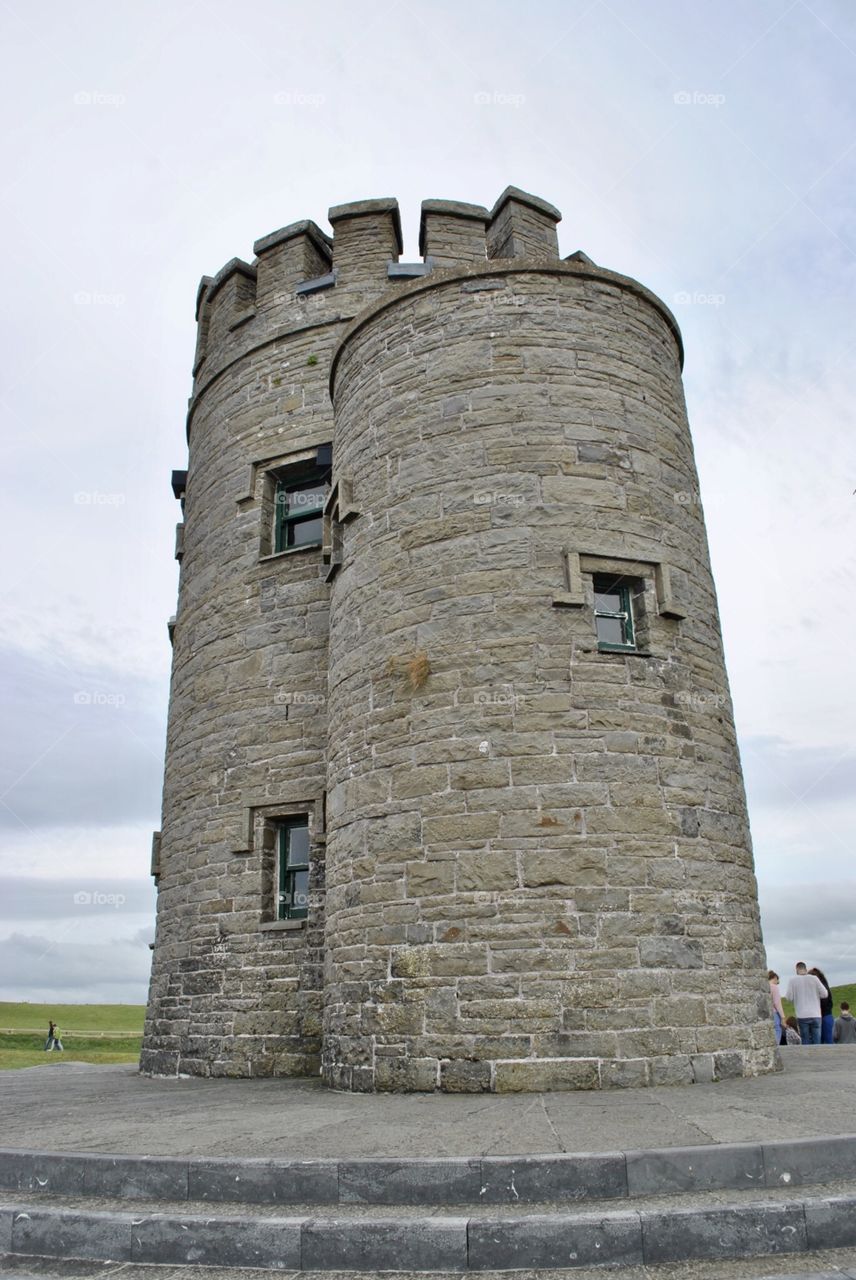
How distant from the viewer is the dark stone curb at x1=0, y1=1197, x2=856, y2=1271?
3.88 m

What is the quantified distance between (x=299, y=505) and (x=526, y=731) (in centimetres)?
597

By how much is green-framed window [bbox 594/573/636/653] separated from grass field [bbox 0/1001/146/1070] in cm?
1562

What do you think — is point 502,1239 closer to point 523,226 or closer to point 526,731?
point 526,731

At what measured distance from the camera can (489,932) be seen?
7270 millimetres

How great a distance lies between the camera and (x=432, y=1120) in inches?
220

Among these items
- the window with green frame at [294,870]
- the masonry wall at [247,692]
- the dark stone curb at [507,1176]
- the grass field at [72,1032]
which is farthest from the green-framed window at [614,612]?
the grass field at [72,1032]

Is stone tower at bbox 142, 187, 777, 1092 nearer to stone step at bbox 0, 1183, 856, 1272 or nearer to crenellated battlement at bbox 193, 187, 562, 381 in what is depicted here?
crenellated battlement at bbox 193, 187, 562, 381

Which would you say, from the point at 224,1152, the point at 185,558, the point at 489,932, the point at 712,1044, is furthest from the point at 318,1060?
the point at 185,558

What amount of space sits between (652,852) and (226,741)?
5.89 m

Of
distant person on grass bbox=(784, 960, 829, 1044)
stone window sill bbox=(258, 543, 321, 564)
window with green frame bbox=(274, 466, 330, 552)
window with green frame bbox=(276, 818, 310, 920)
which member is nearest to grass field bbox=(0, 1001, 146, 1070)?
window with green frame bbox=(276, 818, 310, 920)

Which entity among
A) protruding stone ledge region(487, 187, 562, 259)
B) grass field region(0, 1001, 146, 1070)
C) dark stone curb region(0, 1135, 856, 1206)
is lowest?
grass field region(0, 1001, 146, 1070)

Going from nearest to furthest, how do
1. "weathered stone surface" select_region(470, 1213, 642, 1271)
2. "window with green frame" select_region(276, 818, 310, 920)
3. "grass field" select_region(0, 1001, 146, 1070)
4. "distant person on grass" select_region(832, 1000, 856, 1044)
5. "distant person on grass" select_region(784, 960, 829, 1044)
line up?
"weathered stone surface" select_region(470, 1213, 642, 1271) → "window with green frame" select_region(276, 818, 310, 920) → "distant person on grass" select_region(784, 960, 829, 1044) → "distant person on grass" select_region(832, 1000, 856, 1044) → "grass field" select_region(0, 1001, 146, 1070)

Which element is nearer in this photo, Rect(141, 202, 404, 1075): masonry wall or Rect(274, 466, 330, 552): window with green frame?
Rect(141, 202, 404, 1075): masonry wall

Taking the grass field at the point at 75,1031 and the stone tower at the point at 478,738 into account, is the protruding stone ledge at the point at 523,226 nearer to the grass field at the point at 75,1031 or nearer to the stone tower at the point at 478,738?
the stone tower at the point at 478,738
